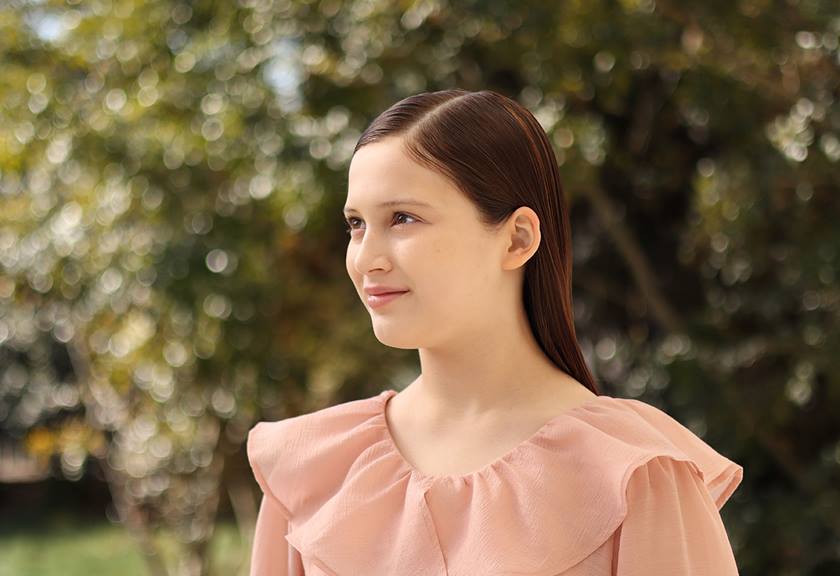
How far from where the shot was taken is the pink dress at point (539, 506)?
108 cm

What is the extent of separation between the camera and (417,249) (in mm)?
1136

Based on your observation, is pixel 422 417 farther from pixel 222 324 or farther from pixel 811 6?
pixel 222 324

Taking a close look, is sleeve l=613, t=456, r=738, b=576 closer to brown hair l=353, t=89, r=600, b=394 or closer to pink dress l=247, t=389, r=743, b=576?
pink dress l=247, t=389, r=743, b=576

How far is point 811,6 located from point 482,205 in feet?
5.58

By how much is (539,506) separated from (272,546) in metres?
0.38

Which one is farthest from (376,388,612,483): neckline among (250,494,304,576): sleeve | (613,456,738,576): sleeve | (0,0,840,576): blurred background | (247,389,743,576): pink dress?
(0,0,840,576): blurred background

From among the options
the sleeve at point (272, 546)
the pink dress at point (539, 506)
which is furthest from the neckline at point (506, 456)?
the sleeve at point (272, 546)

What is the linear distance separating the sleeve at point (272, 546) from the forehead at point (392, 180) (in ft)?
1.31

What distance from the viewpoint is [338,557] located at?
1190 mm

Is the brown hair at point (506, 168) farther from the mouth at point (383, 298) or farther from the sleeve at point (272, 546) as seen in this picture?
the sleeve at point (272, 546)

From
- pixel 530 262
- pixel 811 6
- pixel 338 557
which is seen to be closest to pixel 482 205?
pixel 530 262

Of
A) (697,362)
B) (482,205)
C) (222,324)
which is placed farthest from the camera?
(222,324)

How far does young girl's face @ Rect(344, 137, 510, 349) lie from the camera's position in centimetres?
114

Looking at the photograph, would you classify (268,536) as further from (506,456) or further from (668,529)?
(668,529)
